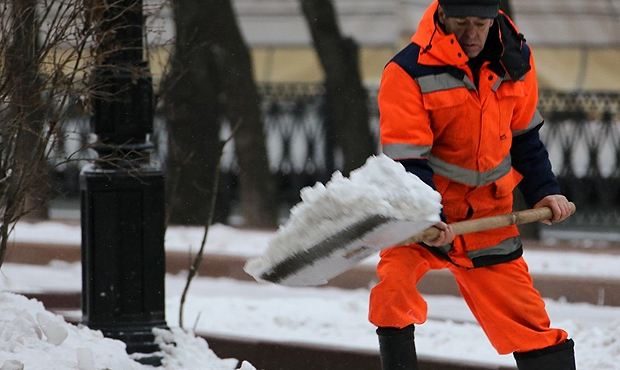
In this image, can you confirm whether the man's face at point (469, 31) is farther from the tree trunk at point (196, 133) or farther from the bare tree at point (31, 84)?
the tree trunk at point (196, 133)

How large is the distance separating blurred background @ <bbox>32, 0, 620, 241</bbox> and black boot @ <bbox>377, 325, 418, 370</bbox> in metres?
7.01

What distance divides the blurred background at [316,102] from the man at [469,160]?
7019 millimetres

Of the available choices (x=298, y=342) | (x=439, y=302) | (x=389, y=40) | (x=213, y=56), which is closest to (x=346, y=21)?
(x=389, y=40)

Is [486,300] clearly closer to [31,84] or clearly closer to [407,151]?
[407,151]

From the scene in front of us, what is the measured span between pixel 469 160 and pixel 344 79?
1010 centimetres

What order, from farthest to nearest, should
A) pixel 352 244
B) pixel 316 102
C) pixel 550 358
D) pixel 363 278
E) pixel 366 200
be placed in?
1. pixel 316 102
2. pixel 363 278
3. pixel 550 358
4. pixel 352 244
5. pixel 366 200

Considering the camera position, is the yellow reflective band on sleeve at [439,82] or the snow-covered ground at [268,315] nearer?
the yellow reflective band on sleeve at [439,82]

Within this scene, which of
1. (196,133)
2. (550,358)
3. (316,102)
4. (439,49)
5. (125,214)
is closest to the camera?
(439,49)

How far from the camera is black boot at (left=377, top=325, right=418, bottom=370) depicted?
529 centimetres

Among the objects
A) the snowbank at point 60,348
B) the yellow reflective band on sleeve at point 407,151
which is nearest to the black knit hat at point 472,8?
the yellow reflective band on sleeve at point 407,151

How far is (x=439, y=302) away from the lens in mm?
9469

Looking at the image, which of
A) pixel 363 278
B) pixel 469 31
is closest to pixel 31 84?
pixel 469 31

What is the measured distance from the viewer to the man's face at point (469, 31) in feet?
16.8

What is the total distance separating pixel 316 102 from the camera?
18.5m
